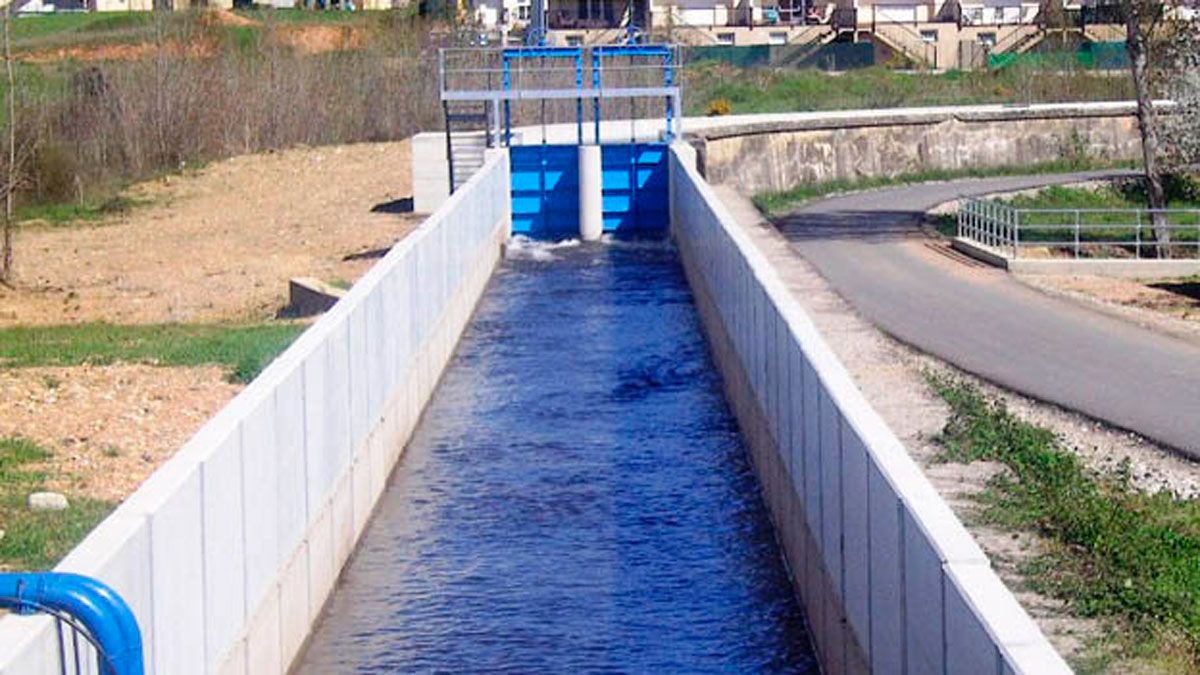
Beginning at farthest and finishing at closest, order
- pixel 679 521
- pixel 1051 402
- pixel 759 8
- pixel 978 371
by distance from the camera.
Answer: pixel 759 8, pixel 978 371, pixel 1051 402, pixel 679 521

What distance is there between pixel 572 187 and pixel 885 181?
17.7m

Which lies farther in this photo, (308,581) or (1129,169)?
(1129,169)

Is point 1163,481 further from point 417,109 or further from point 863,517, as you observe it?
point 417,109

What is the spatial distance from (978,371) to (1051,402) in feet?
7.61

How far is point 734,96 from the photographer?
71.6 meters

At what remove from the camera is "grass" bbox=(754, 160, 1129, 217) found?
53281 millimetres

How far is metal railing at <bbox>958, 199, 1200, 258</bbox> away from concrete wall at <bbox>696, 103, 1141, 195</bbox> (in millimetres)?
9698

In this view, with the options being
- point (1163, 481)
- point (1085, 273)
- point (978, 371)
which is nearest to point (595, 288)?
point (1085, 273)

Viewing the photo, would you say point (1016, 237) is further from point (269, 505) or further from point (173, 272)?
point (269, 505)

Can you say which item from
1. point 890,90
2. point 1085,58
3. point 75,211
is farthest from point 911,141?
point 75,211

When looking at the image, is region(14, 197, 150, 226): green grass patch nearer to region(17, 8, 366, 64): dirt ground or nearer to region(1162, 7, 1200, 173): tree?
region(17, 8, 366, 64): dirt ground

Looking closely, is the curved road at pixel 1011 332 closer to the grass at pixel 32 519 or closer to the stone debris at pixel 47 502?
the grass at pixel 32 519

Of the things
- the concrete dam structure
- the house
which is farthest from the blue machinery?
the house

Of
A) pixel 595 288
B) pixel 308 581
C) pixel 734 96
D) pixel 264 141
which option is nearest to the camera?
pixel 308 581
